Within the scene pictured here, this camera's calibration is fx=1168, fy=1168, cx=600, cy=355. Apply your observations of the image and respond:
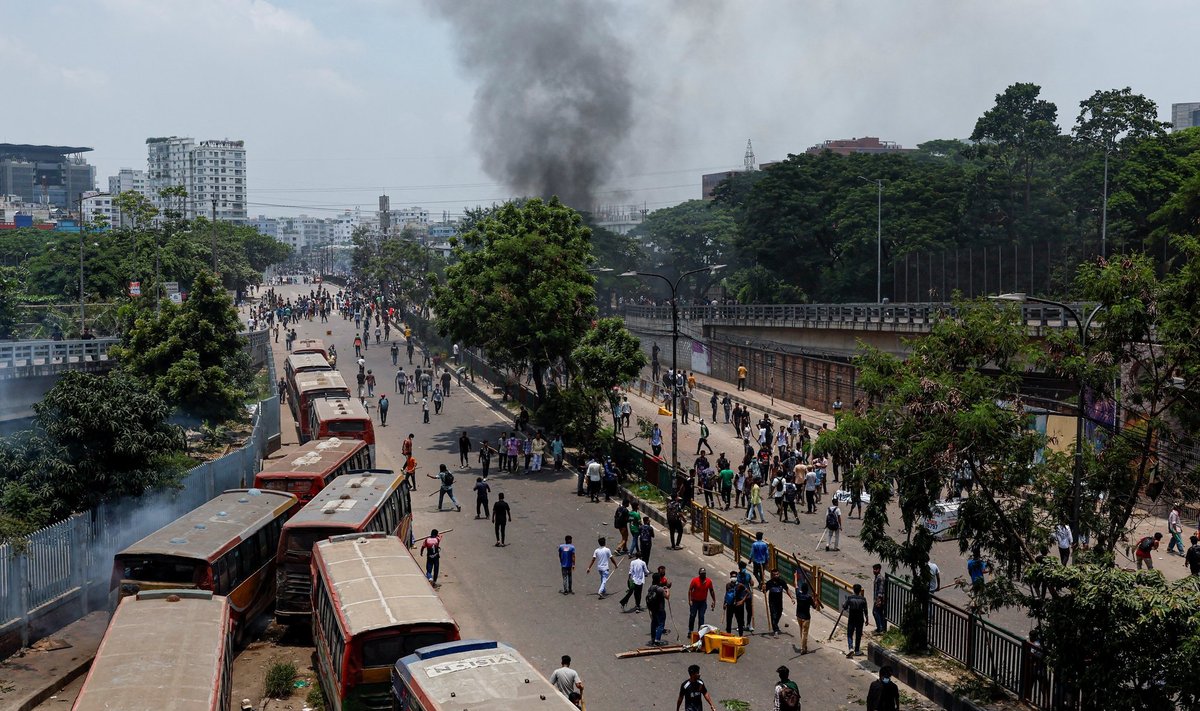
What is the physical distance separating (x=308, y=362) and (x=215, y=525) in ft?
86.4

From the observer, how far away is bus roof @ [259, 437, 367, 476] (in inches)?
961

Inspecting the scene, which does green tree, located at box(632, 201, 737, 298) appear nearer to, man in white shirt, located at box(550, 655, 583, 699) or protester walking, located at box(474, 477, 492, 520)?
protester walking, located at box(474, 477, 492, 520)

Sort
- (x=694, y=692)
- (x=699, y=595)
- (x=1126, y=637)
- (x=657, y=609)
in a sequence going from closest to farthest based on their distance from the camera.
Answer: (x=1126, y=637) → (x=694, y=692) → (x=657, y=609) → (x=699, y=595)

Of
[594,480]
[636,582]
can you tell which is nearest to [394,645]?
[636,582]

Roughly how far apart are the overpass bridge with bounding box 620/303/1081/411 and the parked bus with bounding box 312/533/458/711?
27.4 metres

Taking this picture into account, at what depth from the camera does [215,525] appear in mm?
19344

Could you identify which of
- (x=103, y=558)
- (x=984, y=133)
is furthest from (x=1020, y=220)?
(x=103, y=558)

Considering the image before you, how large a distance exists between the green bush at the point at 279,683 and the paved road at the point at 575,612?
3616 millimetres

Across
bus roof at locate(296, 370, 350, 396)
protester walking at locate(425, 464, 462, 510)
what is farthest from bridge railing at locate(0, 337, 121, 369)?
protester walking at locate(425, 464, 462, 510)

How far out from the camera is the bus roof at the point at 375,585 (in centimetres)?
1454

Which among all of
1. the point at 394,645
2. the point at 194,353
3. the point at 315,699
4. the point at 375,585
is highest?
Answer: the point at 194,353

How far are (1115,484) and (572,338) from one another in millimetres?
23383

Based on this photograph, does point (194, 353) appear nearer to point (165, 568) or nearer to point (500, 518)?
point (500, 518)

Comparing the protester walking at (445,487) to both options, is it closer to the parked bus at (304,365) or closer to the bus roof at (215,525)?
the bus roof at (215,525)
